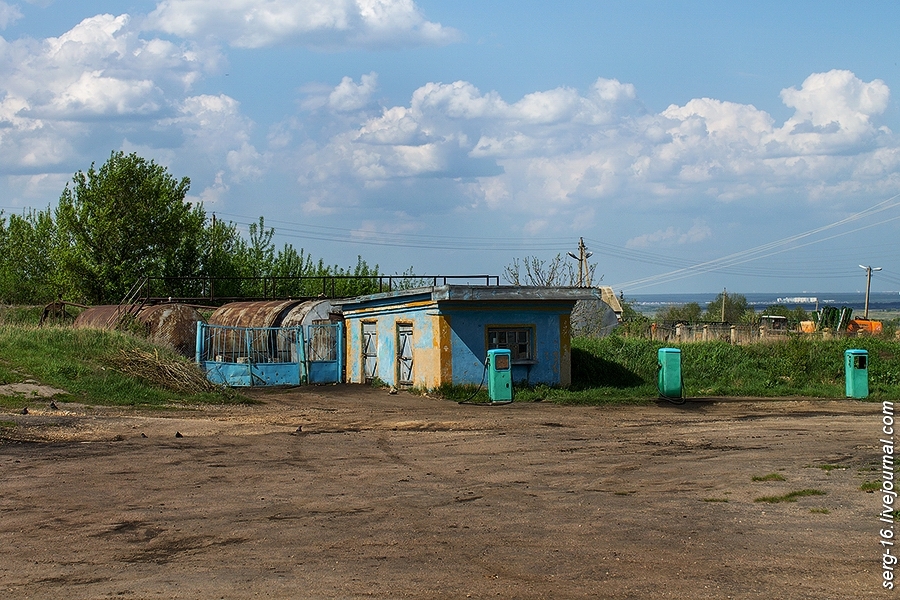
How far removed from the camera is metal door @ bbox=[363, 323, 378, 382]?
1085 inches

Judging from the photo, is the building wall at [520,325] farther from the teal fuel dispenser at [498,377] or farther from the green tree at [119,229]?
the green tree at [119,229]

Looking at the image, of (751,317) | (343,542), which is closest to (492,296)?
(343,542)

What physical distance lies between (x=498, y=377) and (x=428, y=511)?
41.6 feet

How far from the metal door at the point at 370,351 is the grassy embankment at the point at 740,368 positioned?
5.98 metres

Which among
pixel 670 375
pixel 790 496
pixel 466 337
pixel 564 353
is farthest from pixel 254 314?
pixel 790 496

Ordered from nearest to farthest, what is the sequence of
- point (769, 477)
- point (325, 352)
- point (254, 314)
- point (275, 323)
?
point (769, 477) → point (325, 352) → point (275, 323) → point (254, 314)

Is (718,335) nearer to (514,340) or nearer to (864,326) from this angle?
(864,326)

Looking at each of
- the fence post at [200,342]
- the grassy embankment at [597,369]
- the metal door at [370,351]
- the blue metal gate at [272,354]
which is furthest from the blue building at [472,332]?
the fence post at [200,342]

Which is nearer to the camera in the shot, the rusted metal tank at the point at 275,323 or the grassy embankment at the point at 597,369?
the grassy embankment at the point at 597,369

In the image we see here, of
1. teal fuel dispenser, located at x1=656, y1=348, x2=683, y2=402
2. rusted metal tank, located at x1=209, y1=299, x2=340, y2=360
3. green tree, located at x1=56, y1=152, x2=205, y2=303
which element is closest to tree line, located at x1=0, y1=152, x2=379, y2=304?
green tree, located at x1=56, y1=152, x2=205, y2=303

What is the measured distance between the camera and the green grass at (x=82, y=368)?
1978cm

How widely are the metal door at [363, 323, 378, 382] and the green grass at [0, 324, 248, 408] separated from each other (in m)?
6.14

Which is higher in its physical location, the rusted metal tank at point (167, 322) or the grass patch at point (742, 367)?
the rusted metal tank at point (167, 322)

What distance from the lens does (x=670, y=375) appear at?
23.2 meters
